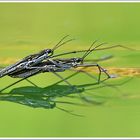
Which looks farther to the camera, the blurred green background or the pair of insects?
the pair of insects

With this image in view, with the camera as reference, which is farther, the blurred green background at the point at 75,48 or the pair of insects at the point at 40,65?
the pair of insects at the point at 40,65

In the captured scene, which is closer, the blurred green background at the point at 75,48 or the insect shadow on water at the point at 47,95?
the blurred green background at the point at 75,48

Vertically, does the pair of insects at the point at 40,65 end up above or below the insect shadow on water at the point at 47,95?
above

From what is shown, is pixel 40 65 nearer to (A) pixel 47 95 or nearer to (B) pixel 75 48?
(A) pixel 47 95

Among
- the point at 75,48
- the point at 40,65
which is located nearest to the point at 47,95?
the point at 40,65
